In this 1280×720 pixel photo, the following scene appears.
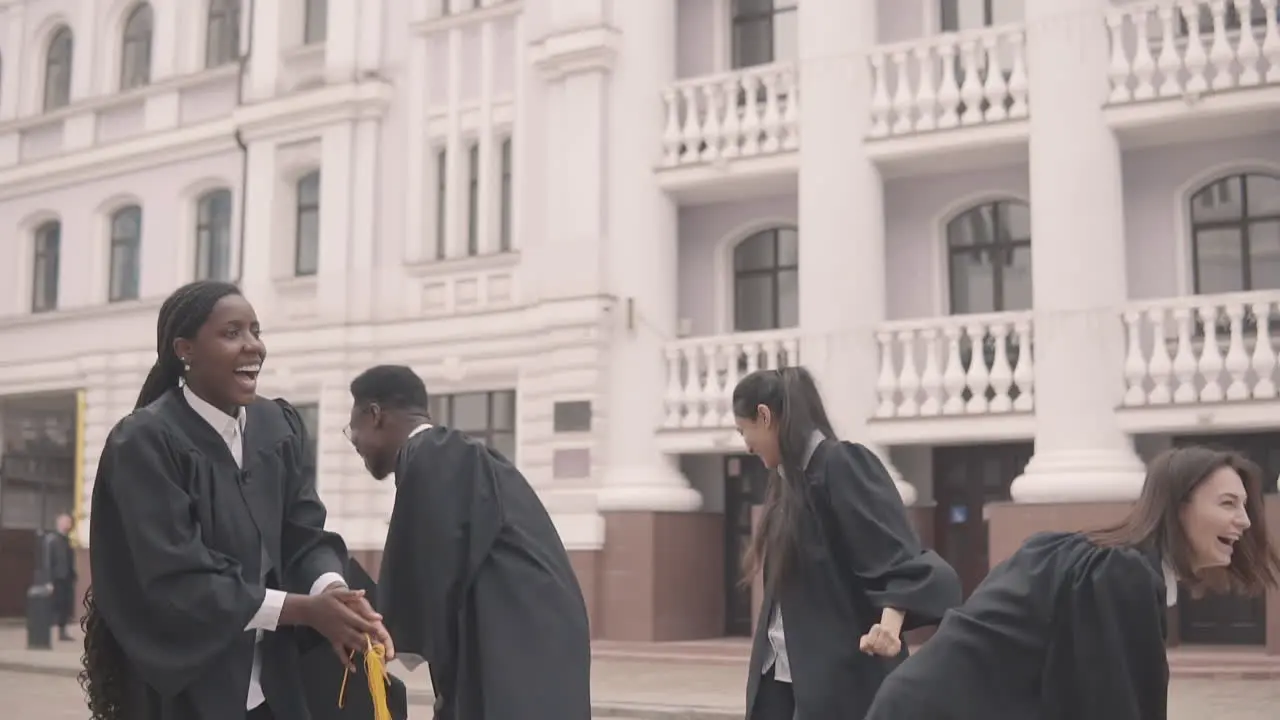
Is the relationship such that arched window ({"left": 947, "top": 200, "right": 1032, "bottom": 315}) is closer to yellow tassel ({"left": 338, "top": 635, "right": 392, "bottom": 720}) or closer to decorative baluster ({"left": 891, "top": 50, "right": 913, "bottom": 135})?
decorative baluster ({"left": 891, "top": 50, "right": 913, "bottom": 135})

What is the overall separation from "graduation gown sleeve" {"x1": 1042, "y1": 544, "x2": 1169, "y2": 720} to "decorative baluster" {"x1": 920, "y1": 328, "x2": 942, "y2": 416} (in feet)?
45.0

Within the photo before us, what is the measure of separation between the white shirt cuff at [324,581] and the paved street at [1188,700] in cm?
934

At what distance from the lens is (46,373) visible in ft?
86.6

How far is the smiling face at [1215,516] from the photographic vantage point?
12.6ft

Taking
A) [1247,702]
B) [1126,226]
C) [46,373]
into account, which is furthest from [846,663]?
[46,373]

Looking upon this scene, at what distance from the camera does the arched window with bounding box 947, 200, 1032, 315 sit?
18.6 metres

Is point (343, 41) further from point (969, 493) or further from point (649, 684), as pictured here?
point (649, 684)

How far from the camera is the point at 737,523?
20.1 m

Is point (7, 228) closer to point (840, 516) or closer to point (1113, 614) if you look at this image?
point (840, 516)

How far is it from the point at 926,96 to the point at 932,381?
340 cm

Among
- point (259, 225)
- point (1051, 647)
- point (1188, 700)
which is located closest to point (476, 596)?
point (1051, 647)

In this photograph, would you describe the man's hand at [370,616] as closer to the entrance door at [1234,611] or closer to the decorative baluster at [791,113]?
the entrance door at [1234,611]

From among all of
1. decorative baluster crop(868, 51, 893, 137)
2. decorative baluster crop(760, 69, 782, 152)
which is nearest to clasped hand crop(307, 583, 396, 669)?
decorative baluster crop(868, 51, 893, 137)

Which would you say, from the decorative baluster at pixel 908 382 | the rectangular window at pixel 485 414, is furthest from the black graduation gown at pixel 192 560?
the rectangular window at pixel 485 414
